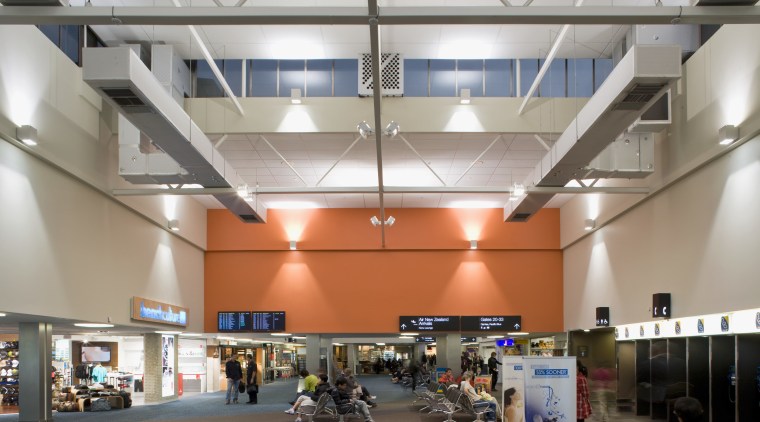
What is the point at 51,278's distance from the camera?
41.5 ft

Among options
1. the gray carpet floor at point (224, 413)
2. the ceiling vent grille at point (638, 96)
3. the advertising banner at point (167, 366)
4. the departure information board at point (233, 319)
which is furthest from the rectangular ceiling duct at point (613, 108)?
the advertising banner at point (167, 366)

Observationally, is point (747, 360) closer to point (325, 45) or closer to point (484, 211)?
point (325, 45)

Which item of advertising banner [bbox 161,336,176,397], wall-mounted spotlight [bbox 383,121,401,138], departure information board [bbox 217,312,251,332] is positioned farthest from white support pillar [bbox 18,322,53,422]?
advertising banner [bbox 161,336,176,397]

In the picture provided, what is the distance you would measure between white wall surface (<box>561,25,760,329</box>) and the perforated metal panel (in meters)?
5.07

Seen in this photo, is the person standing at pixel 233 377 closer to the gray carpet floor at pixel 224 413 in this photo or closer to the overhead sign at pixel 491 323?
the gray carpet floor at pixel 224 413

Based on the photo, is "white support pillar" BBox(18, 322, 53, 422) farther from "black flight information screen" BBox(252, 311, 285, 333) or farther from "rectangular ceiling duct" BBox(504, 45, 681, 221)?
"rectangular ceiling duct" BBox(504, 45, 681, 221)

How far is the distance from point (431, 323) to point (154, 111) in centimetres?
1417

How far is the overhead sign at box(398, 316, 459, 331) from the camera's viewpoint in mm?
23094

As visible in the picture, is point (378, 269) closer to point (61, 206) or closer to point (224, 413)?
point (224, 413)

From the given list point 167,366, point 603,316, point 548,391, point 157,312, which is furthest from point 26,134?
point 167,366

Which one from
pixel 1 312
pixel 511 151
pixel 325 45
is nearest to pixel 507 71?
pixel 511 151

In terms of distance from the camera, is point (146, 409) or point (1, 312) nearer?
point (1, 312)

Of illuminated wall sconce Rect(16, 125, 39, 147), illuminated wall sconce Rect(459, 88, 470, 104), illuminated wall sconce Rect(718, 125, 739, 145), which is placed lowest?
illuminated wall sconce Rect(718, 125, 739, 145)

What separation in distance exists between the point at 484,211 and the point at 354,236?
3927 mm
